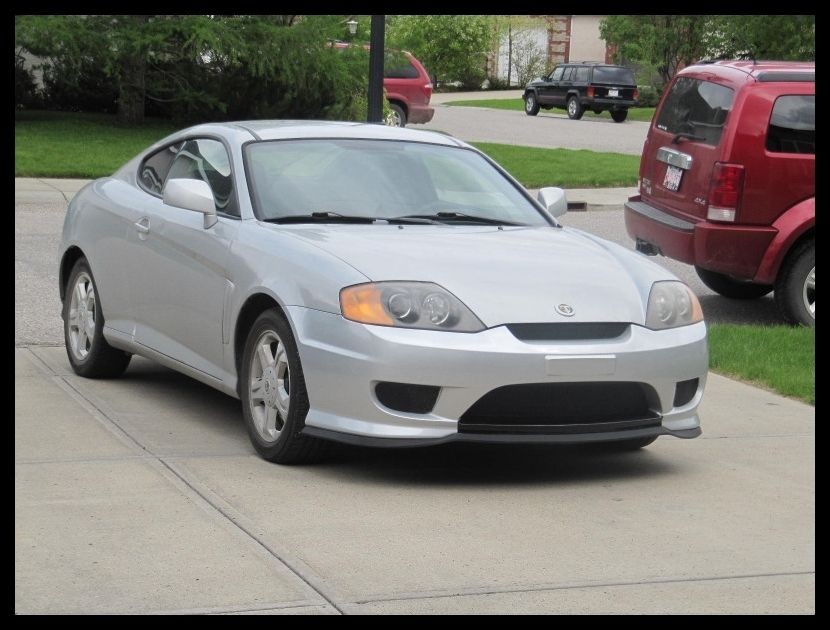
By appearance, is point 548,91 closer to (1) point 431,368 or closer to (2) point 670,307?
(2) point 670,307

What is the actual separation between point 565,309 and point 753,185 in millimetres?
4690

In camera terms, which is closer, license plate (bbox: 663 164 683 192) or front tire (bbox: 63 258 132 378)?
front tire (bbox: 63 258 132 378)

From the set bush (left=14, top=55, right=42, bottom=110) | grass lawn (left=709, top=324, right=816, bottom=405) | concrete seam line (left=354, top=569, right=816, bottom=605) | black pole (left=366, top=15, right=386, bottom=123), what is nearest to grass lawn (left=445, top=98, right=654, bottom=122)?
bush (left=14, top=55, right=42, bottom=110)

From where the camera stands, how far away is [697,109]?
11.0 m

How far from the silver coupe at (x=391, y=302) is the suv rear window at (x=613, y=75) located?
3940 centimetres

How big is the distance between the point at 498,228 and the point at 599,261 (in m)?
0.68

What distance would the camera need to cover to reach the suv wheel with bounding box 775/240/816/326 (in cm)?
1060

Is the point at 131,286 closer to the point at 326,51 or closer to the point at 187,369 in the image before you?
the point at 187,369

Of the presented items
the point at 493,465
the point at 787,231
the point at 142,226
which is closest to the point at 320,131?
the point at 142,226

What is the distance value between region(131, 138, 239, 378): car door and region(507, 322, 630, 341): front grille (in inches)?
57.7

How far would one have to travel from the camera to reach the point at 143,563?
4926 millimetres

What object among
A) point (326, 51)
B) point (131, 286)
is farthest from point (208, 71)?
point (131, 286)

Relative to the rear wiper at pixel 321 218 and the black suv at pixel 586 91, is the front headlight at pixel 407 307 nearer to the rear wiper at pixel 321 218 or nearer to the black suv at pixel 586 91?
the rear wiper at pixel 321 218

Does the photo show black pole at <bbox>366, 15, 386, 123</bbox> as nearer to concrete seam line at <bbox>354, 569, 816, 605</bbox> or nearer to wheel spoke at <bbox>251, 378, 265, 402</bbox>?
wheel spoke at <bbox>251, 378, 265, 402</bbox>
